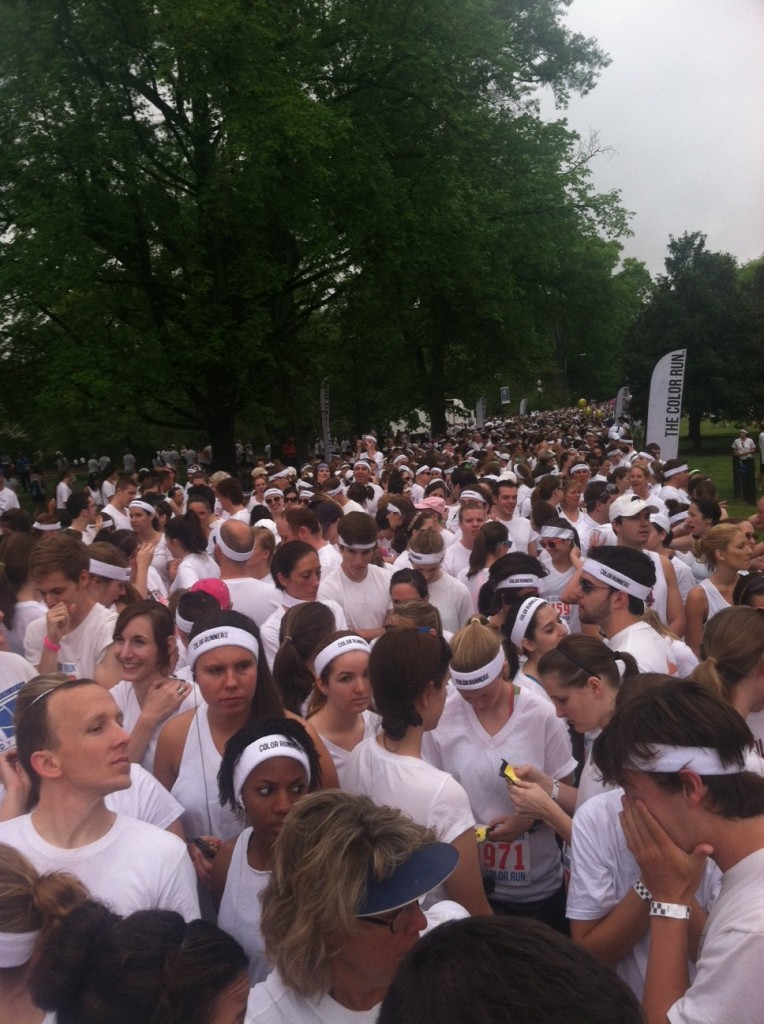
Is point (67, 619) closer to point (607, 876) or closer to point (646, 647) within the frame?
point (646, 647)

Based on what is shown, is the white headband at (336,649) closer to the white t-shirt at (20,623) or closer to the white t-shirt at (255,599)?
the white t-shirt at (255,599)

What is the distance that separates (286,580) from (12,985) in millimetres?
3594

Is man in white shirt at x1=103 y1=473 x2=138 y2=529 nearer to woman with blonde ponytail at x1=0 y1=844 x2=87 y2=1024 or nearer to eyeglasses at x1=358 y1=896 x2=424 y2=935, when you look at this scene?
woman with blonde ponytail at x1=0 y1=844 x2=87 y2=1024

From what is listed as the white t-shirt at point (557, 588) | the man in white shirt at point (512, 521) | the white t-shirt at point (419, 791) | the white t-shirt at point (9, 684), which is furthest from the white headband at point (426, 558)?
the white t-shirt at point (419, 791)

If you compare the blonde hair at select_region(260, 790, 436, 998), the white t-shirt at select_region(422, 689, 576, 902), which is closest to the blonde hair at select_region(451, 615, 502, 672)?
the white t-shirt at select_region(422, 689, 576, 902)

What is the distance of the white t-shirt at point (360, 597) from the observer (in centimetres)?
645

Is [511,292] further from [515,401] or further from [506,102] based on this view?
[515,401]

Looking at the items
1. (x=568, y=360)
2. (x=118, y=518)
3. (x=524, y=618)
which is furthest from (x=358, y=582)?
(x=568, y=360)

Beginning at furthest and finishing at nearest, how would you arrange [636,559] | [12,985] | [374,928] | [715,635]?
1. [636,559]
2. [715,635]
3. [12,985]
4. [374,928]

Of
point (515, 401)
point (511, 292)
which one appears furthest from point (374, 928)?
point (515, 401)

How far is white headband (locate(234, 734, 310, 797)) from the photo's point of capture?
9.93 ft

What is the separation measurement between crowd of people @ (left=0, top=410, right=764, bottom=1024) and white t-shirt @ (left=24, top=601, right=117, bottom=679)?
0.02 meters

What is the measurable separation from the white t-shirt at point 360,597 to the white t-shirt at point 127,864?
3.51 metres

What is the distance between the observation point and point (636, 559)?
4.75 m
